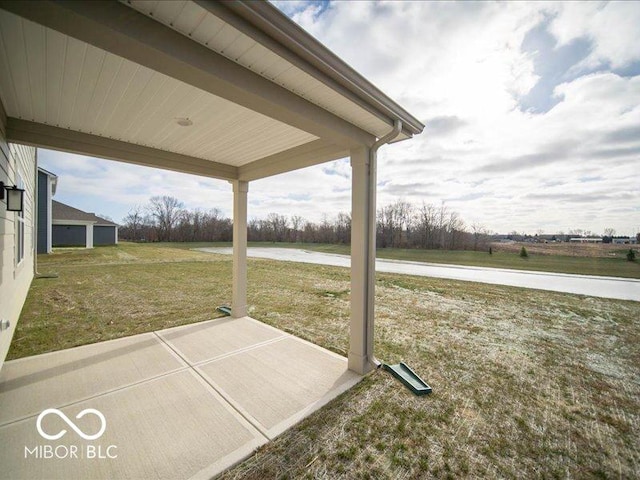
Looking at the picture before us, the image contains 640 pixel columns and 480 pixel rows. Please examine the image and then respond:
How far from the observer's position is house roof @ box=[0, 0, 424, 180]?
1397 millimetres

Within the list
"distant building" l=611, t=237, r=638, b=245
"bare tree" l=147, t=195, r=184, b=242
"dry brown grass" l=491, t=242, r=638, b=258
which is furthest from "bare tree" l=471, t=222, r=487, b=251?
"bare tree" l=147, t=195, r=184, b=242

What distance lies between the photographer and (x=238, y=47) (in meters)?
1.64

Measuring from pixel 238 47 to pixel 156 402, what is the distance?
3.02 metres

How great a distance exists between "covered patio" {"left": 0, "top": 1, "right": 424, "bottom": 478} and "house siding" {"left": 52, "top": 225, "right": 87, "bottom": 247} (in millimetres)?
22813

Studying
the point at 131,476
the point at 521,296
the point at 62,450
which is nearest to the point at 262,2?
the point at 131,476

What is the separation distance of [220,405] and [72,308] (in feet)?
17.1

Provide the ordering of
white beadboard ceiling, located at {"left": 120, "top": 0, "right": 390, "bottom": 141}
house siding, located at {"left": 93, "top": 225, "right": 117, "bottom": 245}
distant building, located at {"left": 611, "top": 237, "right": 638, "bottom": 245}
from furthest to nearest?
house siding, located at {"left": 93, "top": 225, "right": 117, "bottom": 245} < distant building, located at {"left": 611, "top": 237, "right": 638, "bottom": 245} < white beadboard ceiling, located at {"left": 120, "top": 0, "right": 390, "bottom": 141}

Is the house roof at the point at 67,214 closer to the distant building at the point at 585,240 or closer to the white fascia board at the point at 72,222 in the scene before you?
the white fascia board at the point at 72,222

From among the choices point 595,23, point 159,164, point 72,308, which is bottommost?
point 72,308

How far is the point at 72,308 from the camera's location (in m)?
5.57

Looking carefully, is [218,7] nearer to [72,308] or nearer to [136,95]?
[136,95]

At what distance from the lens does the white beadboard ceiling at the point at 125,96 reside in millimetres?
1670

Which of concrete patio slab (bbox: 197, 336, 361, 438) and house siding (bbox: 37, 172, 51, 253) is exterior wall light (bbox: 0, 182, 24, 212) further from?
house siding (bbox: 37, 172, 51, 253)

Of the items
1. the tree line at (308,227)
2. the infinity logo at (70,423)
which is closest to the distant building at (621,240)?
the tree line at (308,227)
